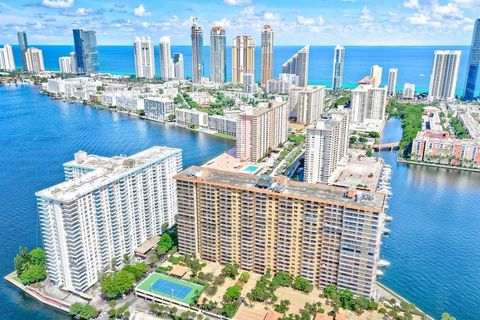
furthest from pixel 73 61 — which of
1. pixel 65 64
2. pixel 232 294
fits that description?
pixel 232 294

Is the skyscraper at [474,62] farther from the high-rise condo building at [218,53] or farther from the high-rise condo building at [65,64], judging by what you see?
the high-rise condo building at [65,64]

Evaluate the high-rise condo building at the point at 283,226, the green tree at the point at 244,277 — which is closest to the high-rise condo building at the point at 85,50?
the high-rise condo building at the point at 283,226

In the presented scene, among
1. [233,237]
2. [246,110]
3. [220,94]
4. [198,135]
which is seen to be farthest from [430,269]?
[220,94]

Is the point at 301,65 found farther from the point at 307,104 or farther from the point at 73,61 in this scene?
the point at 73,61

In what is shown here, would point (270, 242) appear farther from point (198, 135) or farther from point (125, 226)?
point (198, 135)

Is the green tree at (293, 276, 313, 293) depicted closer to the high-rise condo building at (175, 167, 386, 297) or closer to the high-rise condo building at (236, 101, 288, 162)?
the high-rise condo building at (175, 167, 386, 297)
